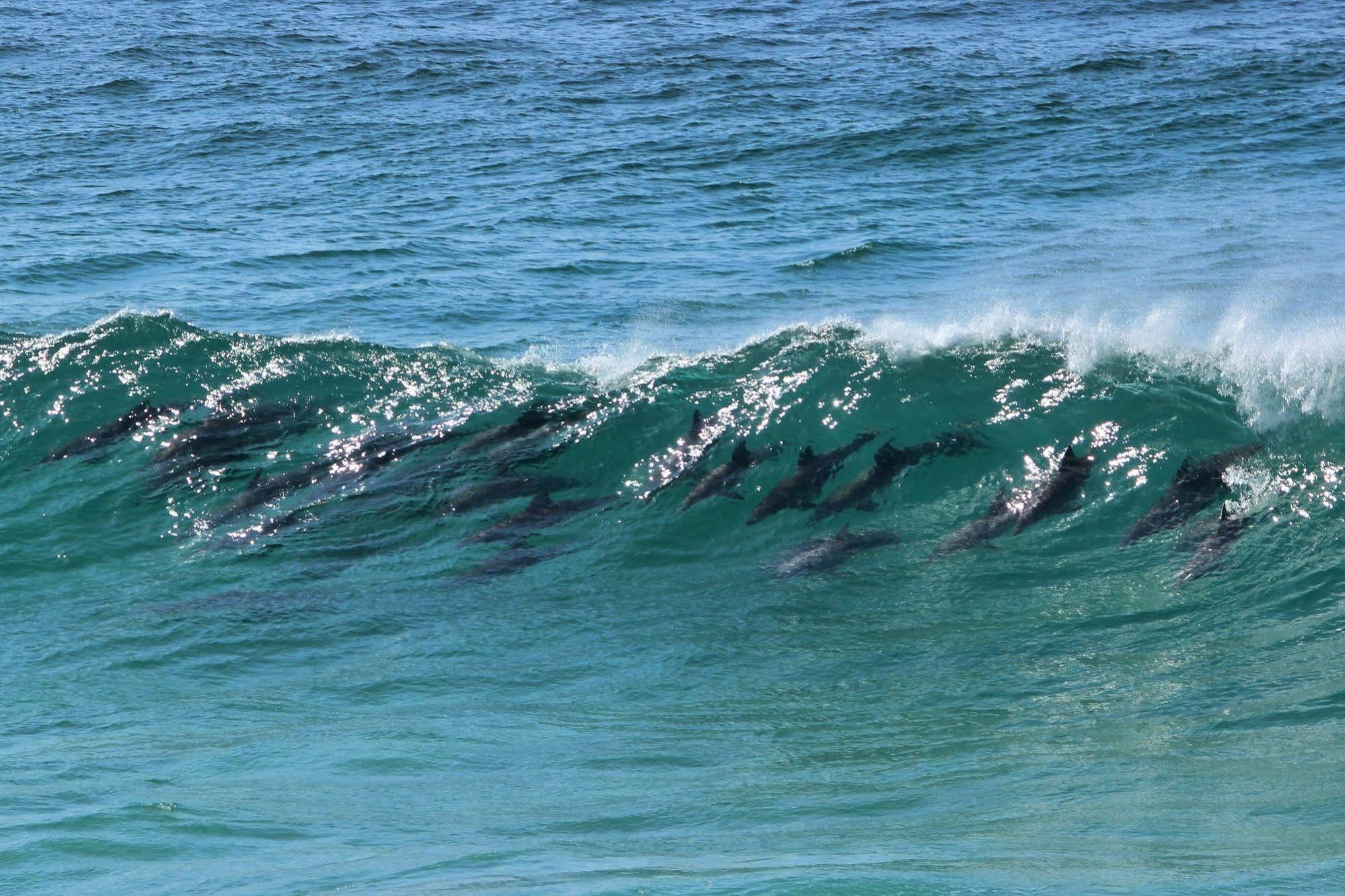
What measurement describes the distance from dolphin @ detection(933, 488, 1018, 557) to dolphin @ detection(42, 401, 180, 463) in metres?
8.01

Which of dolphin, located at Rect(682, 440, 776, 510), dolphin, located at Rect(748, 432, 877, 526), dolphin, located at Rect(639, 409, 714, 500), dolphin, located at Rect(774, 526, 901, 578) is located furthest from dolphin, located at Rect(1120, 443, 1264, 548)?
dolphin, located at Rect(639, 409, 714, 500)

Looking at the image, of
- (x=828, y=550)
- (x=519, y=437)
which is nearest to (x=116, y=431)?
(x=519, y=437)

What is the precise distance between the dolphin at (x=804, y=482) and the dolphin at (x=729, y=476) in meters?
0.32

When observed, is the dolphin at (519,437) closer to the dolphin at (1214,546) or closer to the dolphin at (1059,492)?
the dolphin at (1059,492)

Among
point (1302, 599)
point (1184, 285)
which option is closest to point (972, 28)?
point (1184, 285)

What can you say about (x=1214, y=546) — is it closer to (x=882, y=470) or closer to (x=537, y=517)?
(x=882, y=470)

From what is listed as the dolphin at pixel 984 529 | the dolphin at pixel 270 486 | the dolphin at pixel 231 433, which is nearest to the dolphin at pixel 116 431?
the dolphin at pixel 231 433

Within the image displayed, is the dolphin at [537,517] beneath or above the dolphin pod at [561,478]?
beneath

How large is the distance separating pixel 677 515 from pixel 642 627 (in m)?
1.81

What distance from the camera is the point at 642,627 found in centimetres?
1030

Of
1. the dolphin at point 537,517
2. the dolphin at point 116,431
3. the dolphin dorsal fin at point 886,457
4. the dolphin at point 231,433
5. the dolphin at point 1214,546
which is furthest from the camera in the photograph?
the dolphin at point 116,431

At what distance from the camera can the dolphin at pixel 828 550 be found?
10.8 m

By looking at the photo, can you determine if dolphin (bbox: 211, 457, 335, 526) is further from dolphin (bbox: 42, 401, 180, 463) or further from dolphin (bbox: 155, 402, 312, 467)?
dolphin (bbox: 42, 401, 180, 463)

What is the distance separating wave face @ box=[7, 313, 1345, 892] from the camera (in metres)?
7.02
